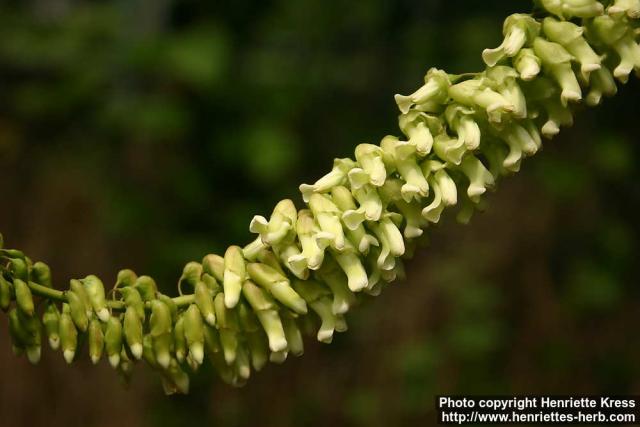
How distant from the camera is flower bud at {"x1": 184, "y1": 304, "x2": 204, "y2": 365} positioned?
1549 mm

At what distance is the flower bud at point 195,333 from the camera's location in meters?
1.55

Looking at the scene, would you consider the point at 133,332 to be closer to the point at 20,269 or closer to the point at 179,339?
the point at 179,339

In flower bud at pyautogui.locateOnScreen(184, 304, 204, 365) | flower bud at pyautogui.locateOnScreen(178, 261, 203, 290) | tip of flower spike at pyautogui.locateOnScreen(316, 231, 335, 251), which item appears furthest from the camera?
flower bud at pyautogui.locateOnScreen(178, 261, 203, 290)

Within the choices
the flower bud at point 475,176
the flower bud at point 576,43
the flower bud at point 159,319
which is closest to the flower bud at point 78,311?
the flower bud at point 159,319

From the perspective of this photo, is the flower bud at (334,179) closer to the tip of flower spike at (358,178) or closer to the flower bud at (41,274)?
the tip of flower spike at (358,178)

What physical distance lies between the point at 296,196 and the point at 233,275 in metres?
3.35

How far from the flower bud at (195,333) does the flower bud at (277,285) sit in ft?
0.39

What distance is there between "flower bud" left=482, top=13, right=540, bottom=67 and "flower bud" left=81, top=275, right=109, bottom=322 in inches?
29.5

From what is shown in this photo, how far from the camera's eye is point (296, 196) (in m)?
4.88

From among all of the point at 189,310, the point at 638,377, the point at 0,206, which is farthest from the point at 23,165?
the point at 189,310

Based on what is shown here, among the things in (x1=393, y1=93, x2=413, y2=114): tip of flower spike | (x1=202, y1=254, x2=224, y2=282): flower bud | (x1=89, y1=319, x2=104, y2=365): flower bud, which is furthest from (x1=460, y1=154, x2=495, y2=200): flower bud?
(x1=89, y1=319, x2=104, y2=365): flower bud

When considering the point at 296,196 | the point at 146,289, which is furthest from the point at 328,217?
the point at 296,196

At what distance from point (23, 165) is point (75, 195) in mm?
429

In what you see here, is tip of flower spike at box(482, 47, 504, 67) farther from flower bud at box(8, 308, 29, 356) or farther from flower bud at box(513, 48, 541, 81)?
flower bud at box(8, 308, 29, 356)
